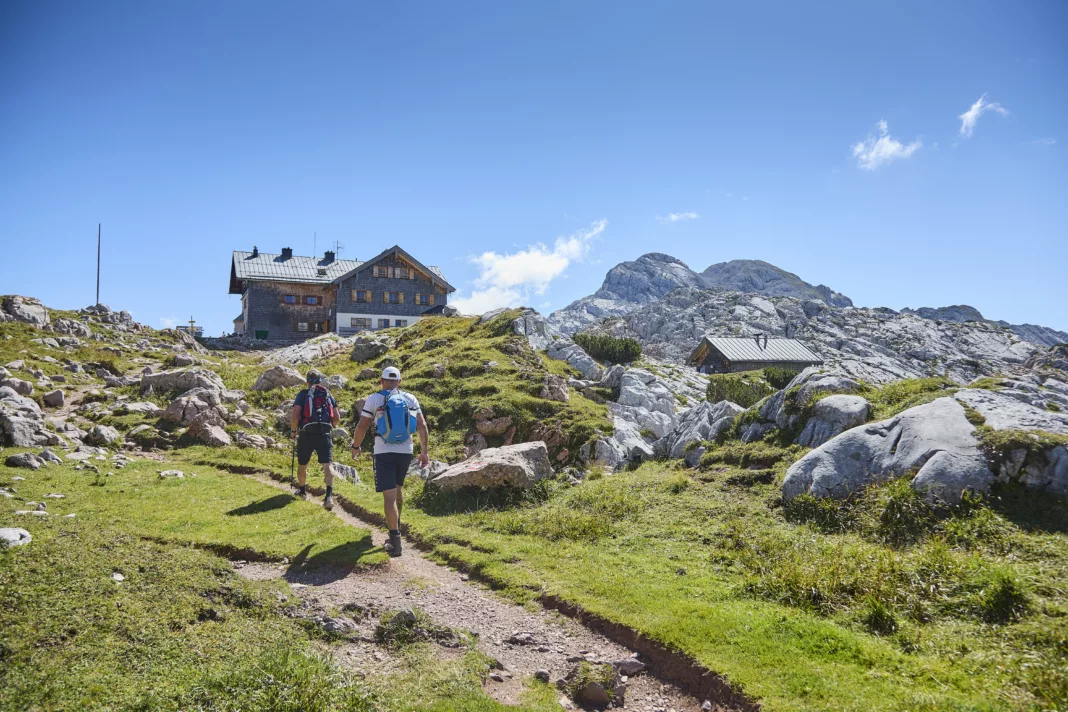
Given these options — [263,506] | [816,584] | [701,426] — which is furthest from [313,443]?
[816,584]

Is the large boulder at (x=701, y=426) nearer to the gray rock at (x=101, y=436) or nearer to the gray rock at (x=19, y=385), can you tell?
the gray rock at (x=101, y=436)

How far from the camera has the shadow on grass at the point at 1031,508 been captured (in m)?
9.45

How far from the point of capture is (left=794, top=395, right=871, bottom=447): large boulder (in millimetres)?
14320

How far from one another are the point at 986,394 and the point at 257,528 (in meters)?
16.7

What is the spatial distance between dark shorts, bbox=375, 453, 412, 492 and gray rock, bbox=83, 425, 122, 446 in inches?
555

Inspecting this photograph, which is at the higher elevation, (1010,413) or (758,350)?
(758,350)

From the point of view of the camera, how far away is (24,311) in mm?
39188

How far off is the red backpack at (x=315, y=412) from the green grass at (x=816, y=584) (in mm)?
4049

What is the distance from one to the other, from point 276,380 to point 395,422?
20099 millimetres

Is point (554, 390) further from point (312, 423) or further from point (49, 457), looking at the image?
point (49, 457)

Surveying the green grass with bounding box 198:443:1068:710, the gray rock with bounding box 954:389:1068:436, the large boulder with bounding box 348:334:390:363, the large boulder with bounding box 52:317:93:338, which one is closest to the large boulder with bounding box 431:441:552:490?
the green grass with bounding box 198:443:1068:710

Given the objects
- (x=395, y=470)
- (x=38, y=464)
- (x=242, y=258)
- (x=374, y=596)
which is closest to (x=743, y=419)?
(x=395, y=470)

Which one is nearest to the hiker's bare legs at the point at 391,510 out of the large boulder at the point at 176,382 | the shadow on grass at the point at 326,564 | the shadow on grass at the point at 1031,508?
the shadow on grass at the point at 326,564

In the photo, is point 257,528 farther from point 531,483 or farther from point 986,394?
point 986,394
